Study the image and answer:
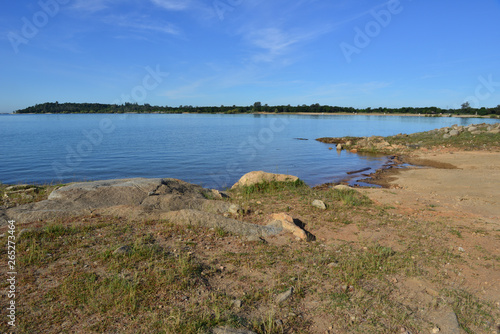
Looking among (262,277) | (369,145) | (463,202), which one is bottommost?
(369,145)

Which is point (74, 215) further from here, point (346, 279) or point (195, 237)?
point (346, 279)

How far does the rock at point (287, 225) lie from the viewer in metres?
7.11

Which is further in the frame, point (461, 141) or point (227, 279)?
point (461, 141)

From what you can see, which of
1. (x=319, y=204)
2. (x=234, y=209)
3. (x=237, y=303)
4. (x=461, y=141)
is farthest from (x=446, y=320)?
(x=461, y=141)

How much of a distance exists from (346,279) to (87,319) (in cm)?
419

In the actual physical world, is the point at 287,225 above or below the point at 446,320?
above

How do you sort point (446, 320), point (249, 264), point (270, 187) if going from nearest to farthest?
point (446, 320) → point (249, 264) → point (270, 187)

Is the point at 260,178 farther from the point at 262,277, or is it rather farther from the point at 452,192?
the point at 452,192

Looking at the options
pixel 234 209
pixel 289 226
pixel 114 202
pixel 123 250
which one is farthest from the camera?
pixel 114 202

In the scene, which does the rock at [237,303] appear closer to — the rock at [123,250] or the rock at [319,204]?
the rock at [123,250]

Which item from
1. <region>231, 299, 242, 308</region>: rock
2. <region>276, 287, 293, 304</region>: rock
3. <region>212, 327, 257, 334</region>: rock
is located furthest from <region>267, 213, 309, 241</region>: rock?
<region>212, 327, 257, 334</region>: rock

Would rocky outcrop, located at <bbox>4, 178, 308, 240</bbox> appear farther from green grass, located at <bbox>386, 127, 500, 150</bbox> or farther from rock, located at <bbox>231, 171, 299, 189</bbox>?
green grass, located at <bbox>386, 127, 500, 150</bbox>

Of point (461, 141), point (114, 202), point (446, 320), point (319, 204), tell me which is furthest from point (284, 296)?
point (461, 141)

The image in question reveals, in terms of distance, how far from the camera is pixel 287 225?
7.58m
